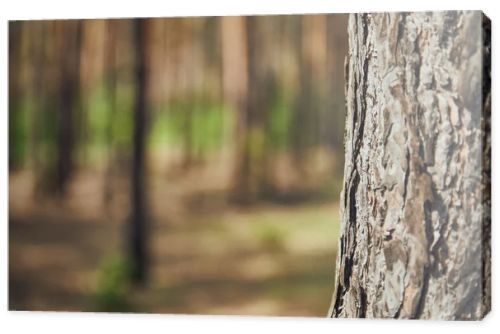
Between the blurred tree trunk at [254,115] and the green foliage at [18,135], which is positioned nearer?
the blurred tree trunk at [254,115]

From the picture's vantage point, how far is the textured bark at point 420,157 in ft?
18.2

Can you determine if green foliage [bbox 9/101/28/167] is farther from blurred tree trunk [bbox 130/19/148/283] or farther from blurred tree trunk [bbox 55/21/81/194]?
blurred tree trunk [bbox 130/19/148/283]

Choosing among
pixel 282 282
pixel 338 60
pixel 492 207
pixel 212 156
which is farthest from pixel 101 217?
pixel 492 207

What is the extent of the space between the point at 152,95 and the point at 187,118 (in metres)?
0.27

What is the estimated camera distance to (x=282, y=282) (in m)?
6.16

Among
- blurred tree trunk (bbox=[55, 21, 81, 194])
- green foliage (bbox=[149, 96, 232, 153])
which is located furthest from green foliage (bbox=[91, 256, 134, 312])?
green foliage (bbox=[149, 96, 232, 153])

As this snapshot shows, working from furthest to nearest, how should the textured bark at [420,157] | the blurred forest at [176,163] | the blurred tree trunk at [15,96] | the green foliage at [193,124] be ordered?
the blurred tree trunk at [15,96]
the green foliage at [193,124]
the blurred forest at [176,163]
the textured bark at [420,157]

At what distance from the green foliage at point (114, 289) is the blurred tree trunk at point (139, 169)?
0.06 metres

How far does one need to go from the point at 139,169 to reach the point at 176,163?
0.82ft

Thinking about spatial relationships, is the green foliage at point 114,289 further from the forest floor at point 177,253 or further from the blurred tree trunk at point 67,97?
the blurred tree trunk at point 67,97

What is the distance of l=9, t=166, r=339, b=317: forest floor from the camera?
6125 millimetres

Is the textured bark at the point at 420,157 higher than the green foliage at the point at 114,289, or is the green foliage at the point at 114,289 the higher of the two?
the textured bark at the point at 420,157

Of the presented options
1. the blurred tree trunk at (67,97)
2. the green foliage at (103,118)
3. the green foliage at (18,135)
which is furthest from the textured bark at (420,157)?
the green foliage at (18,135)
